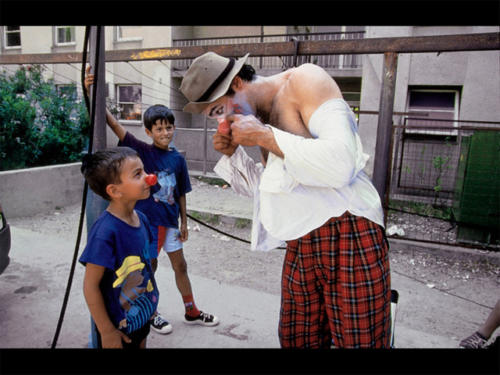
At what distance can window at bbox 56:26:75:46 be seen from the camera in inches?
519

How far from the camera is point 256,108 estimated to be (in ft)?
5.12

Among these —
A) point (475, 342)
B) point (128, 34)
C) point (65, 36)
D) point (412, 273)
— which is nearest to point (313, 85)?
point (475, 342)

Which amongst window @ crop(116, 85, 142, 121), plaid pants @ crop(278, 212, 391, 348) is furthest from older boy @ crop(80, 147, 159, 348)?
window @ crop(116, 85, 142, 121)

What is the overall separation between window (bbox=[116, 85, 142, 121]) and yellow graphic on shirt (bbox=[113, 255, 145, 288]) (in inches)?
457

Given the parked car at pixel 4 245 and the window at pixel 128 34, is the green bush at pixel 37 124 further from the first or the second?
the window at pixel 128 34

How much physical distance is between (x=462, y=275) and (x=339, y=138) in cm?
388

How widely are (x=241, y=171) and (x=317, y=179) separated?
55cm

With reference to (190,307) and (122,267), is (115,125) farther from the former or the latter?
(190,307)

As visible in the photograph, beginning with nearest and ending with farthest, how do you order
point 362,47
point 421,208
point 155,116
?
point 155,116
point 362,47
point 421,208

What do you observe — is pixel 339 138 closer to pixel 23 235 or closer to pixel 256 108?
pixel 256 108

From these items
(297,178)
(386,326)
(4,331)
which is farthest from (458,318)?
(4,331)

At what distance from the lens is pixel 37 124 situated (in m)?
6.76

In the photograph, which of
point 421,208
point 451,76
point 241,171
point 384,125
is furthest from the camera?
point 451,76

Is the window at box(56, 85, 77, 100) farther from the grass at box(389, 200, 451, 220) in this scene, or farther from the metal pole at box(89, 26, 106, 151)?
the grass at box(389, 200, 451, 220)
